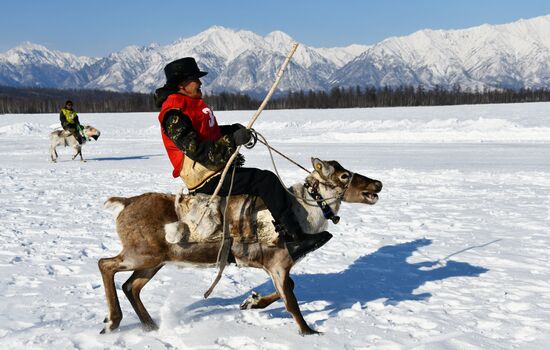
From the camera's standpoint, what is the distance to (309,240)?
5.04 meters

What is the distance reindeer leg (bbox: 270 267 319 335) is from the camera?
4891 millimetres

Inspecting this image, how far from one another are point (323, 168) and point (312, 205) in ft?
1.29

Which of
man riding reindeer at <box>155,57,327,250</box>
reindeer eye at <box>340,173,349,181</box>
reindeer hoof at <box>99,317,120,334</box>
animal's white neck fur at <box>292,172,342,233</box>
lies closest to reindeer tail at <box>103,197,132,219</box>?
man riding reindeer at <box>155,57,327,250</box>

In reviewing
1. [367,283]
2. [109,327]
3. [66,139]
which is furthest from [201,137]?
[66,139]

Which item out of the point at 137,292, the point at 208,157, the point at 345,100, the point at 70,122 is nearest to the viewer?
the point at 208,157

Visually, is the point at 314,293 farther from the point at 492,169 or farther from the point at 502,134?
the point at 502,134

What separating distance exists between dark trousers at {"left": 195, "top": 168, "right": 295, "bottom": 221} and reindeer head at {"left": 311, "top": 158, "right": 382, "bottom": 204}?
486 millimetres

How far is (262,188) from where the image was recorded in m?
4.85

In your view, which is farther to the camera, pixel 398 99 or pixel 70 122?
pixel 398 99

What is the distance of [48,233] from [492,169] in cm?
1515

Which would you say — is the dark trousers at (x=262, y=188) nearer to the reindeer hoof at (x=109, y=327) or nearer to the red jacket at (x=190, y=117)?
the red jacket at (x=190, y=117)

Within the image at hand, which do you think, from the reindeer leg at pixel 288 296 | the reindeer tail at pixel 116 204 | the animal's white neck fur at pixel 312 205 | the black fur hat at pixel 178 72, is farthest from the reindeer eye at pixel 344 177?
the reindeer tail at pixel 116 204

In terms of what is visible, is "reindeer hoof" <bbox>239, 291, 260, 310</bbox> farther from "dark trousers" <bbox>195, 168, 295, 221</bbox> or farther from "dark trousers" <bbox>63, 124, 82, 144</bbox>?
"dark trousers" <bbox>63, 124, 82, 144</bbox>

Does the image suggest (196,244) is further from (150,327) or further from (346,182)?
(346,182)
